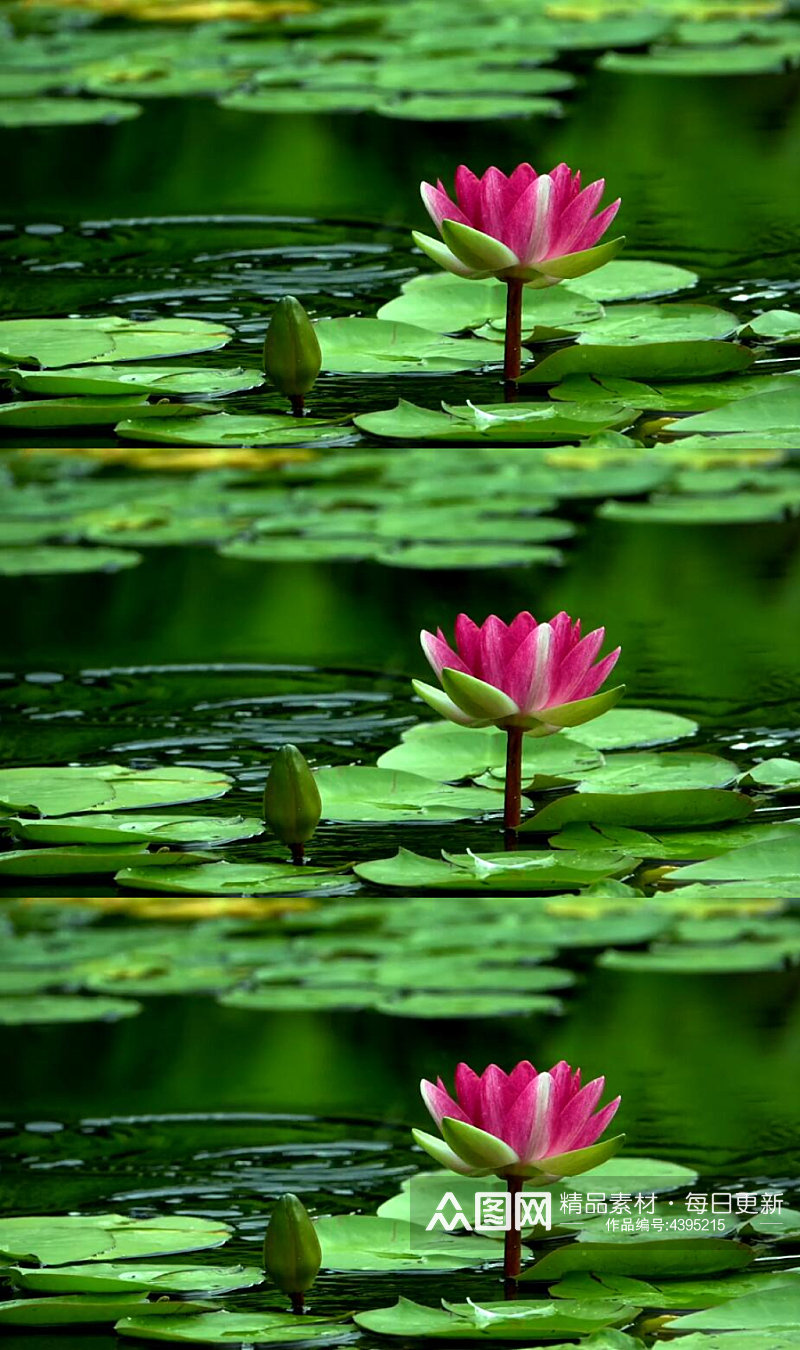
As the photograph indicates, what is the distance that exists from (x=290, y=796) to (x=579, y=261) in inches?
17.5

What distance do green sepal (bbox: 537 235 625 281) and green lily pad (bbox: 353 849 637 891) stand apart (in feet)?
1.40

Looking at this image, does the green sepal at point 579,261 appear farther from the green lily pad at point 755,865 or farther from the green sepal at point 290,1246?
the green sepal at point 290,1246

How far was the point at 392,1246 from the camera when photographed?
1529 mm

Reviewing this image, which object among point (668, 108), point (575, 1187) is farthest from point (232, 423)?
point (668, 108)

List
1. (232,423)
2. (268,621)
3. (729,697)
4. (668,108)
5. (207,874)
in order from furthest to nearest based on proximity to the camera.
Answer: (668,108) → (268,621) → (729,697) → (232,423) → (207,874)

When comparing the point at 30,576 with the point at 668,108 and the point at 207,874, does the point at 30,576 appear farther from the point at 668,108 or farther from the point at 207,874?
the point at 668,108

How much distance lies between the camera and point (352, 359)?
1592 millimetres

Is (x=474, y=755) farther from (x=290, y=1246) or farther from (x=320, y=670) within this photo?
(x=290, y=1246)

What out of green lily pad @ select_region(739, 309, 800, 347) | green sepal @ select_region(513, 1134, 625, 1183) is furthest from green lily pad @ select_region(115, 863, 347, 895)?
green lily pad @ select_region(739, 309, 800, 347)

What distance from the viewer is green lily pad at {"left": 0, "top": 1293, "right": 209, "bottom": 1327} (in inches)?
52.2

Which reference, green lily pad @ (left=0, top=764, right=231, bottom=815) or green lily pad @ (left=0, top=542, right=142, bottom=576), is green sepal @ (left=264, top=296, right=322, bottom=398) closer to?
green lily pad @ (left=0, top=764, right=231, bottom=815)

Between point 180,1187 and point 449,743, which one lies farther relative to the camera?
point 180,1187

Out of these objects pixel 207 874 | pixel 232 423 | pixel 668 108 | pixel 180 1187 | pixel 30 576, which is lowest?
pixel 180 1187

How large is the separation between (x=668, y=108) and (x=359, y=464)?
0.57 metres
